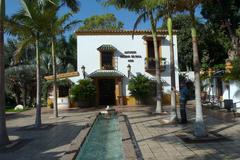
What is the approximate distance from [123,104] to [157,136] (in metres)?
19.5

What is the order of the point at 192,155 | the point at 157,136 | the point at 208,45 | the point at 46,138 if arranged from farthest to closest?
1. the point at 208,45
2. the point at 46,138
3. the point at 157,136
4. the point at 192,155

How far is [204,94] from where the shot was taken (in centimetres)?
2761

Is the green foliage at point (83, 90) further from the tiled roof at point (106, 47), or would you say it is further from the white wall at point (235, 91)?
the white wall at point (235, 91)

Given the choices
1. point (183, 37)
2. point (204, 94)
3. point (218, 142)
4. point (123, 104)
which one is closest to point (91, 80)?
point (123, 104)

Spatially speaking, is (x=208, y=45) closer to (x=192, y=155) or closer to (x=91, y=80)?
(x=91, y=80)

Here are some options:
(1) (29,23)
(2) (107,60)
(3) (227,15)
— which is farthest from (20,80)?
(3) (227,15)

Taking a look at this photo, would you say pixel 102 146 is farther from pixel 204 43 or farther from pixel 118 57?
pixel 204 43

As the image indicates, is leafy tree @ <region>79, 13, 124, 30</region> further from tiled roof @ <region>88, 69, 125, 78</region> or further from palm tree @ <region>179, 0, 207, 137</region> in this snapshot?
palm tree @ <region>179, 0, 207, 137</region>

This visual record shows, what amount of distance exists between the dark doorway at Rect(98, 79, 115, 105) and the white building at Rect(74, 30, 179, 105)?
25cm

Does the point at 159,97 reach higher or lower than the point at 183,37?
lower

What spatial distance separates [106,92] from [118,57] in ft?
10.5

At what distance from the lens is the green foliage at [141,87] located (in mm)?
31066

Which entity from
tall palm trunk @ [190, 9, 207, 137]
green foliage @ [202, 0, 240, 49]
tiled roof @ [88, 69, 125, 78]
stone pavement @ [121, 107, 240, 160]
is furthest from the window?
tall palm trunk @ [190, 9, 207, 137]

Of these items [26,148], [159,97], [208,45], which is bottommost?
[26,148]
